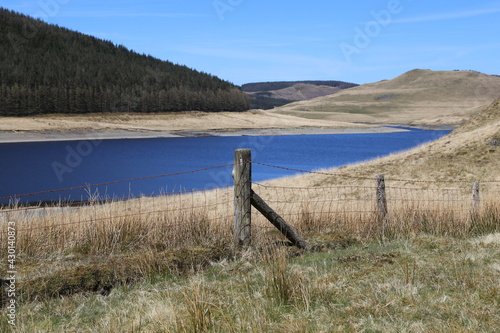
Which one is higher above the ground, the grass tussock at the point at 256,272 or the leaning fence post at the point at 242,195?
the leaning fence post at the point at 242,195

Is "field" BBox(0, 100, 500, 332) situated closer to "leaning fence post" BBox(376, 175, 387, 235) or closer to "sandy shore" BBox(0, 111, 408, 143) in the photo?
"leaning fence post" BBox(376, 175, 387, 235)

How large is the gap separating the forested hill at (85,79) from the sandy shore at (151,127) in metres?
5.30

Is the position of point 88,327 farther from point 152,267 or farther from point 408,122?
point 408,122

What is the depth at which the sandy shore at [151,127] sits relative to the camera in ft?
283

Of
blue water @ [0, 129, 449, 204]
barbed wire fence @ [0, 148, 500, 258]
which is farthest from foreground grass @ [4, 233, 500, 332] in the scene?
blue water @ [0, 129, 449, 204]

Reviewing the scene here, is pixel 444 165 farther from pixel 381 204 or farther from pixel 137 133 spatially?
pixel 137 133

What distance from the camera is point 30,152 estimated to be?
6212 centimetres

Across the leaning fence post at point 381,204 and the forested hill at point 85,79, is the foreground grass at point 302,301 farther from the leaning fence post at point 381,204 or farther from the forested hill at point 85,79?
the forested hill at point 85,79

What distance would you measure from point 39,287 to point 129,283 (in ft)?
3.85

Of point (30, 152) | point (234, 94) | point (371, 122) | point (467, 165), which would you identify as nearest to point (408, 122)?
point (371, 122)

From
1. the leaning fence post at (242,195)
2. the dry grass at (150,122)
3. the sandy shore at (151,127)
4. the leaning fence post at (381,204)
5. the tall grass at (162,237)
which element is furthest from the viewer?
the dry grass at (150,122)

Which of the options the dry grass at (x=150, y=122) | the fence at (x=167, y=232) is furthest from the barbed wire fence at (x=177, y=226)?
the dry grass at (x=150, y=122)

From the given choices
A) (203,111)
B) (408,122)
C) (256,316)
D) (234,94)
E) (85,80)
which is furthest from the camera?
(408,122)

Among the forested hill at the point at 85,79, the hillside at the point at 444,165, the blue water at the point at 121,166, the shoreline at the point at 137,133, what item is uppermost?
the forested hill at the point at 85,79
